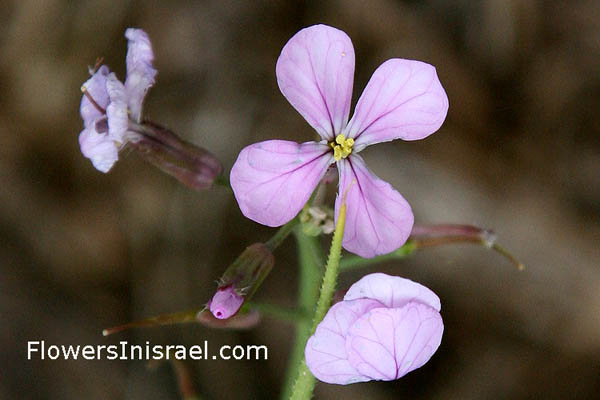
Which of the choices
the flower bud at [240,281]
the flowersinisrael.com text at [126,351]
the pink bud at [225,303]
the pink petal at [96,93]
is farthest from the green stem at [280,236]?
the flowersinisrael.com text at [126,351]

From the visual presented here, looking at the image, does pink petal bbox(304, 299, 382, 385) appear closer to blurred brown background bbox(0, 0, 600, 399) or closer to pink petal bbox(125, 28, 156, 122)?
pink petal bbox(125, 28, 156, 122)

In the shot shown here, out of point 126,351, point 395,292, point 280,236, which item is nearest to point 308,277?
point 280,236

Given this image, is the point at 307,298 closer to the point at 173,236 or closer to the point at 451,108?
the point at 173,236

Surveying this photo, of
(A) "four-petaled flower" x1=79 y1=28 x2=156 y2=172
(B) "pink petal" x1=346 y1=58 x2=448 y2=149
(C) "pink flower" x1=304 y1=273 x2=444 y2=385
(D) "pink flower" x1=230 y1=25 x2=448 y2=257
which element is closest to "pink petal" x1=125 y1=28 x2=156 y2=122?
(A) "four-petaled flower" x1=79 y1=28 x2=156 y2=172

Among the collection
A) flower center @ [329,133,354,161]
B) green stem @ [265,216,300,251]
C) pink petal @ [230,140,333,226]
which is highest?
flower center @ [329,133,354,161]

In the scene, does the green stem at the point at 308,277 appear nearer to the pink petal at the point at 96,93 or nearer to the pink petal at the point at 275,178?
the pink petal at the point at 275,178

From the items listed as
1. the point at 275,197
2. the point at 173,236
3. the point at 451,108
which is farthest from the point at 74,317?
the point at 451,108
